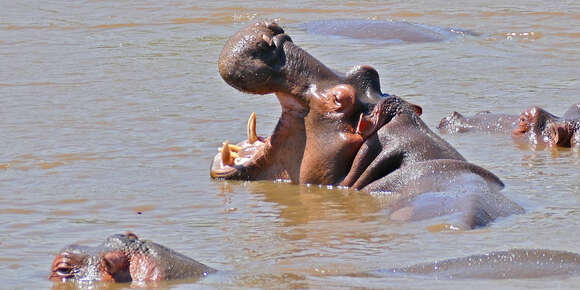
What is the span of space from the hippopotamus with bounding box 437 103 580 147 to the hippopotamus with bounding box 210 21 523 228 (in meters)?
1.92

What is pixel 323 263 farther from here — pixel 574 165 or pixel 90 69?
pixel 90 69

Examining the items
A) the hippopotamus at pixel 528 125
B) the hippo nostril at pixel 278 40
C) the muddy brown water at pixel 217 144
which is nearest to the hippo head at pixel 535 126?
the hippopotamus at pixel 528 125

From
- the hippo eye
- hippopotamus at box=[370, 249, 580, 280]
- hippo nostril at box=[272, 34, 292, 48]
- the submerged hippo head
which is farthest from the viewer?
the submerged hippo head

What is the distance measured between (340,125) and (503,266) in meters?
2.00

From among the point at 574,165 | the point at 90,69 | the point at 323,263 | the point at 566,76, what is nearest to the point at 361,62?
the point at 566,76

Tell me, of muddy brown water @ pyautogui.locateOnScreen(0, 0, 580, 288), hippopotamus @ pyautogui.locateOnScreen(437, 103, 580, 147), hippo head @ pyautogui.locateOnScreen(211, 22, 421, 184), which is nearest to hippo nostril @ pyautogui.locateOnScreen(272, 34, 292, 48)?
hippo head @ pyautogui.locateOnScreen(211, 22, 421, 184)

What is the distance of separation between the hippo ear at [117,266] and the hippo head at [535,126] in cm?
450

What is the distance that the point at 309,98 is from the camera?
19.2 ft

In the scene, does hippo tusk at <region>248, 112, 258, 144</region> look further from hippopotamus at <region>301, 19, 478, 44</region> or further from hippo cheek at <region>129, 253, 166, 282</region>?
hippopotamus at <region>301, 19, 478, 44</region>

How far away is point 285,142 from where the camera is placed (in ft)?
19.6

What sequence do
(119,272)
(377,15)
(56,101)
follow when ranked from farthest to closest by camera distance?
(377,15) < (56,101) < (119,272)

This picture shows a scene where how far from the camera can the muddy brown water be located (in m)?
4.54

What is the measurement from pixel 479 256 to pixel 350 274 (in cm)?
47

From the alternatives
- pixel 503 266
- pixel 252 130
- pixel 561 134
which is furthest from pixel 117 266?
pixel 561 134
